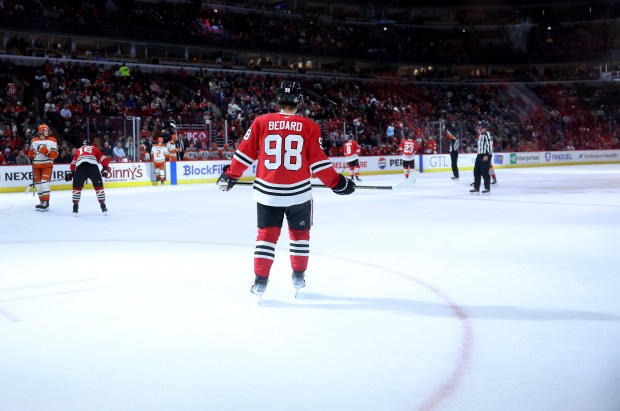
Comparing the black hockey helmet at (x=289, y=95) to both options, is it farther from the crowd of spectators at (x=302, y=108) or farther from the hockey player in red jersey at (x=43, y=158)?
the crowd of spectators at (x=302, y=108)

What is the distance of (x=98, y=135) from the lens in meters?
18.3

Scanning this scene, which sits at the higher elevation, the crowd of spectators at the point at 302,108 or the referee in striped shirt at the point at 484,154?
the crowd of spectators at the point at 302,108

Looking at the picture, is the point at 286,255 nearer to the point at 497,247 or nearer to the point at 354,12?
the point at 497,247

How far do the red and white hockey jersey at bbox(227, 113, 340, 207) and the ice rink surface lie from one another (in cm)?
75

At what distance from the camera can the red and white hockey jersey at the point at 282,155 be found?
452cm

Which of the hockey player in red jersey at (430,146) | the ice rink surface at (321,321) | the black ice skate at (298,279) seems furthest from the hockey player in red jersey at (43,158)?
the hockey player in red jersey at (430,146)

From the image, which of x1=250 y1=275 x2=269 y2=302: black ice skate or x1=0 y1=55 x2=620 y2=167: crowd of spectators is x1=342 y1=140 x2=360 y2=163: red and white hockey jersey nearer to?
x1=0 y1=55 x2=620 y2=167: crowd of spectators

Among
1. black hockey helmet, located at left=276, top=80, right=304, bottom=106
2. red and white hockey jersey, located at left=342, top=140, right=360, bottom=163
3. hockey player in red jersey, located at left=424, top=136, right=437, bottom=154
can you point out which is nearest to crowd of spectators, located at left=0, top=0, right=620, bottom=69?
hockey player in red jersey, located at left=424, top=136, right=437, bottom=154

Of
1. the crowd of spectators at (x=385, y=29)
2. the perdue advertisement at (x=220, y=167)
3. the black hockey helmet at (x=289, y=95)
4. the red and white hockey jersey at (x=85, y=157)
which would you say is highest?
the crowd of spectators at (x=385, y=29)

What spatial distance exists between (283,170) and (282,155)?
4.1 inches

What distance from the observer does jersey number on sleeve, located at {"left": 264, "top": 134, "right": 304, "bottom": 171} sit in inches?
178

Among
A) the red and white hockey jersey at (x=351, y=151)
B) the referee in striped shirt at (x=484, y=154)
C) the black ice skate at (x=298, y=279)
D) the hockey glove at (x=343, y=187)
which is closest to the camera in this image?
the black ice skate at (x=298, y=279)

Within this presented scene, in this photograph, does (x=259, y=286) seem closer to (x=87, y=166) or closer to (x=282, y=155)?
(x=282, y=155)

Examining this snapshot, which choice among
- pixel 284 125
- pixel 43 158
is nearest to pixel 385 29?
pixel 43 158
